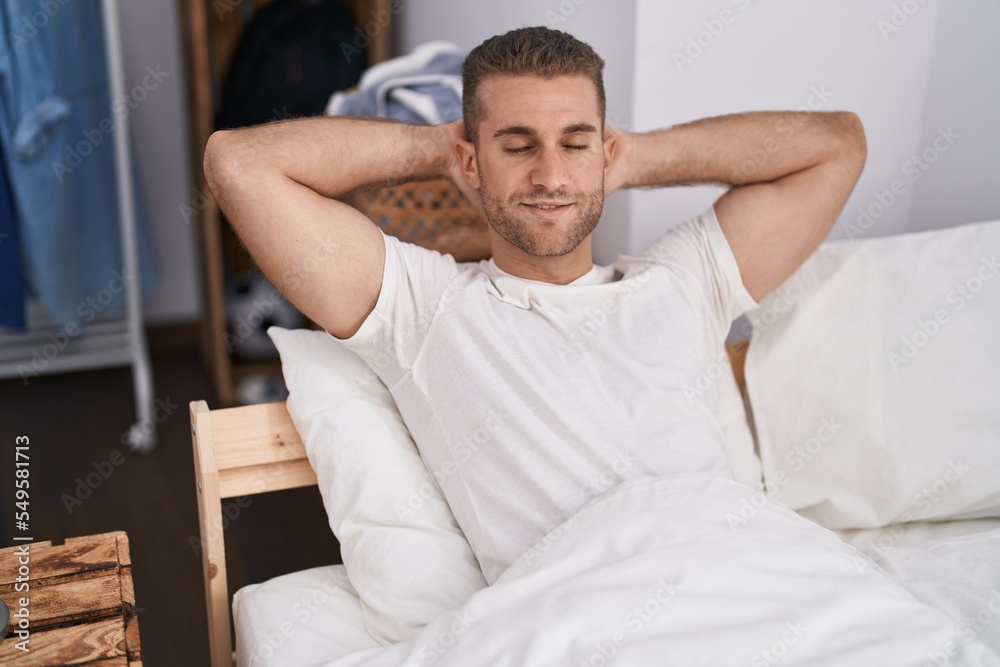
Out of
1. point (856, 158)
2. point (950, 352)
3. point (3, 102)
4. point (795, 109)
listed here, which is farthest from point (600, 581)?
point (3, 102)

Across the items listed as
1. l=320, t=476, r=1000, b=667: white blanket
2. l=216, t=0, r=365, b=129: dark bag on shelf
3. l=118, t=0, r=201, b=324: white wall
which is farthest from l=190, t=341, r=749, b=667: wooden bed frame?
l=118, t=0, r=201, b=324: white wall

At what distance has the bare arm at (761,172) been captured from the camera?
1.39 metres

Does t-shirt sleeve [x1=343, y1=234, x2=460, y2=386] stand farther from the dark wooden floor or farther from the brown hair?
the dark wooden floor

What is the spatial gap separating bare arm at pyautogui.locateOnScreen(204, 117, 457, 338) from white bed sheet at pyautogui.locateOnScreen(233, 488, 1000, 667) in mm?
345

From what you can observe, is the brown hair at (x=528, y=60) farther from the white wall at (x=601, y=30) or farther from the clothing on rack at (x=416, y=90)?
the clothing on rack at (x=416, y=90)

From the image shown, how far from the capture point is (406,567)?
114 cm

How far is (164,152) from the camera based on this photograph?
3.12 metres

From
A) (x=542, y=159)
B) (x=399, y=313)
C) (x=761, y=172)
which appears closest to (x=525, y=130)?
(x=542, y=159)

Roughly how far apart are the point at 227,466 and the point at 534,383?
417 mm

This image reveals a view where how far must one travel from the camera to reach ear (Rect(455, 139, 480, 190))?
1.34 m

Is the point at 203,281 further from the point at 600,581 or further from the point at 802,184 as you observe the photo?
the point at 600,581

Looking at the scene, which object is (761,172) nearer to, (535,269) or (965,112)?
(535,269)

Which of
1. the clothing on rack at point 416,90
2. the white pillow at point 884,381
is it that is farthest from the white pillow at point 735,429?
the clothing on rack at point 416,90

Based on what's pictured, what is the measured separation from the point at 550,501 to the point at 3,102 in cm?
184
